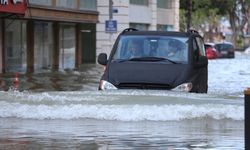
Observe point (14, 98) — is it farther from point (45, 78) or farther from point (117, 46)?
point (45, 78)

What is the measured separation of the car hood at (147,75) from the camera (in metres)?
14.1

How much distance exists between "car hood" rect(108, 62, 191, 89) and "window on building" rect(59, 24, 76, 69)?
26072 millimetres

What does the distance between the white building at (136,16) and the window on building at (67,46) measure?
7.13 ft

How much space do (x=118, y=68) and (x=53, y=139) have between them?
13.8ft

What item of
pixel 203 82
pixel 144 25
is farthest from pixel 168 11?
pixel 203 82

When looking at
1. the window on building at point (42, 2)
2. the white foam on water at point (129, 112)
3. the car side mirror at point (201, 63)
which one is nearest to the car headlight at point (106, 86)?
the white foam on water at point (129, 112)

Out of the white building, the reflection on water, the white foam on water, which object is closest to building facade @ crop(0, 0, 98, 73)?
the white building

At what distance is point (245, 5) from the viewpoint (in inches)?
3415

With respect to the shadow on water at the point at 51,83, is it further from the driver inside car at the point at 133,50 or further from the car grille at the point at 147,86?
the car grille at the point at 147,86

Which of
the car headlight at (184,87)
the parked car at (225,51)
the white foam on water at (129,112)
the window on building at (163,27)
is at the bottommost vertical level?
the parked car at (225,51)

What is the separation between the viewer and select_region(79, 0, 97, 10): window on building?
41344 millimetres

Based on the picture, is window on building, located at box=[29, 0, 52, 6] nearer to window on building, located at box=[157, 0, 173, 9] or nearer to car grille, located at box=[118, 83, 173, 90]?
window on building, located at box=[157, 0, 173, 9]

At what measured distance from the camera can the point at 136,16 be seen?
49875 mm

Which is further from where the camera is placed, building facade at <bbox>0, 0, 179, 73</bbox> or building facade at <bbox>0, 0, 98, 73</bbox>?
building facade at <bbox>0, 0, 179, 73</bbox>
